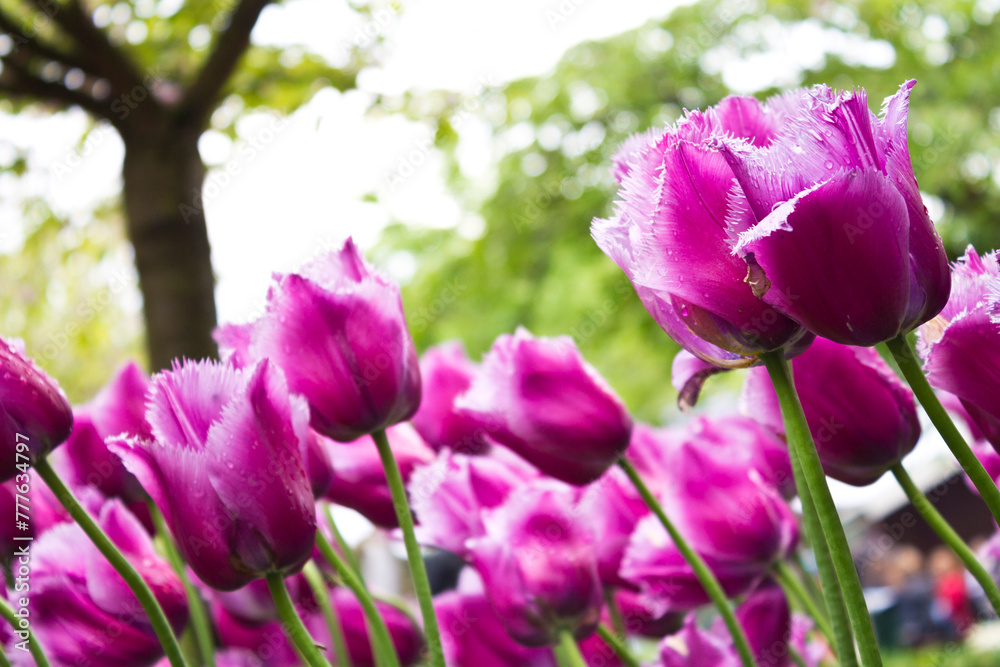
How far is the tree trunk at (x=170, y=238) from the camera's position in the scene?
5.20ft

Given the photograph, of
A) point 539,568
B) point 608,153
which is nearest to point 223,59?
point 539,568

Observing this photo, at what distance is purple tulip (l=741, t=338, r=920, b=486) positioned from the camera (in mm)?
397

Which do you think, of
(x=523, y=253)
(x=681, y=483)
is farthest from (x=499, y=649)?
(x=523, y=253)

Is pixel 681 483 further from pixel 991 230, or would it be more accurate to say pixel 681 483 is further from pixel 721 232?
pixel 991 230

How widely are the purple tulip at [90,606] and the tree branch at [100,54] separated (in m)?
1.52

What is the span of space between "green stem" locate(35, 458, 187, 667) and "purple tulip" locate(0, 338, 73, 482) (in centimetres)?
3

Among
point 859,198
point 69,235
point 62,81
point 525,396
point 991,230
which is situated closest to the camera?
point 859,198

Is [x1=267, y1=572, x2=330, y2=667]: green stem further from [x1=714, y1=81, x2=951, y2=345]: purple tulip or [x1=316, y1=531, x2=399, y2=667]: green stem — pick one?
[x1=714, y1=81, x2=951, y2=345]: purple tulip

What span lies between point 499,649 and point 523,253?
205 inches

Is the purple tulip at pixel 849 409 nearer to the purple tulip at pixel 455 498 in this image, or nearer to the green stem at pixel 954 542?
the green stem at pixel 954 542

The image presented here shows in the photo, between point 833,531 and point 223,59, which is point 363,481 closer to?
point 833,531

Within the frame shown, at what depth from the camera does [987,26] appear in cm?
571

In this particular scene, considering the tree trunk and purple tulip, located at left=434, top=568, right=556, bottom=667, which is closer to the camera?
purple tulip, located at left=434, top=568, right=556, bottom=667

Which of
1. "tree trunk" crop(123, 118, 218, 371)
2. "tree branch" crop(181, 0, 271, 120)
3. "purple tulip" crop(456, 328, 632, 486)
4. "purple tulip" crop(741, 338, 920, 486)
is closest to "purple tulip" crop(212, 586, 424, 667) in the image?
"purple tulip" crop(456, 328, 632, 486)
